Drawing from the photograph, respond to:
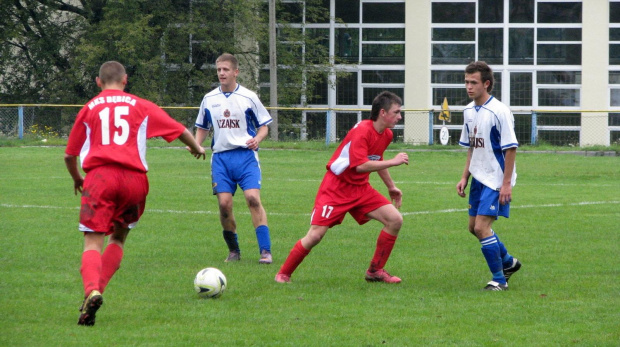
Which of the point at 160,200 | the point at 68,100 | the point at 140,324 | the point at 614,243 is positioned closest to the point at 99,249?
the point at 140,324

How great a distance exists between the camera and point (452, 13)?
121 ft

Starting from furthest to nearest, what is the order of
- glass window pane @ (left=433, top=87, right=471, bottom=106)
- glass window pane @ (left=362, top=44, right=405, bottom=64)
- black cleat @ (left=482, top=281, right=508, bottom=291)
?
glass window pane @ (left=362, top=44, right=405, bottom=64)
glass window pane @ (left=433, top=87, right=471, bottom=106)
black cleat @ (left=482, top=281, right=508, bottom=291)

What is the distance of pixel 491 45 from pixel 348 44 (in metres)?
5.89

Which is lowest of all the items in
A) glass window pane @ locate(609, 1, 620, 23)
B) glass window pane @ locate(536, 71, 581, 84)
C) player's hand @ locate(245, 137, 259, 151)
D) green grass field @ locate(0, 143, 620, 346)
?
green grass field @ locate(0, 143, 620, 346)

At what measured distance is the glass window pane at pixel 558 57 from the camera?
120 ft

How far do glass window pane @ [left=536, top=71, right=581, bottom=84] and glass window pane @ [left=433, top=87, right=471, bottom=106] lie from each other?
3110mm

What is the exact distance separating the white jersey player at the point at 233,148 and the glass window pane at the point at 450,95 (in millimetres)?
28751

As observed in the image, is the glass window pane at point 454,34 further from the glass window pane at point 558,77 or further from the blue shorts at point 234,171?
the blue shorts at point 234,171

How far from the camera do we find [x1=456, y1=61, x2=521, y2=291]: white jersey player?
7.23m

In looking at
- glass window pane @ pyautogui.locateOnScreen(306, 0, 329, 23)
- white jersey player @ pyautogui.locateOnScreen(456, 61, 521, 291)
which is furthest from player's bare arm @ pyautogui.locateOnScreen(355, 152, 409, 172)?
glass window pane @ pyautogui.locateOnScreen(306, 0, 329, 23)

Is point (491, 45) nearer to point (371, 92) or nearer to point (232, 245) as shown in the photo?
point (371, 92)

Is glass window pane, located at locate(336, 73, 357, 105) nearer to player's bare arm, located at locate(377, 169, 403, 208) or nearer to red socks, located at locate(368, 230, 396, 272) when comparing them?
player's bare arm, located at locate(377, 169, 403, 208)

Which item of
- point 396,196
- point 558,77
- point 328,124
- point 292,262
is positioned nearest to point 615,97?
point 558,77

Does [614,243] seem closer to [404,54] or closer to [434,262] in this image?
[434,262]
